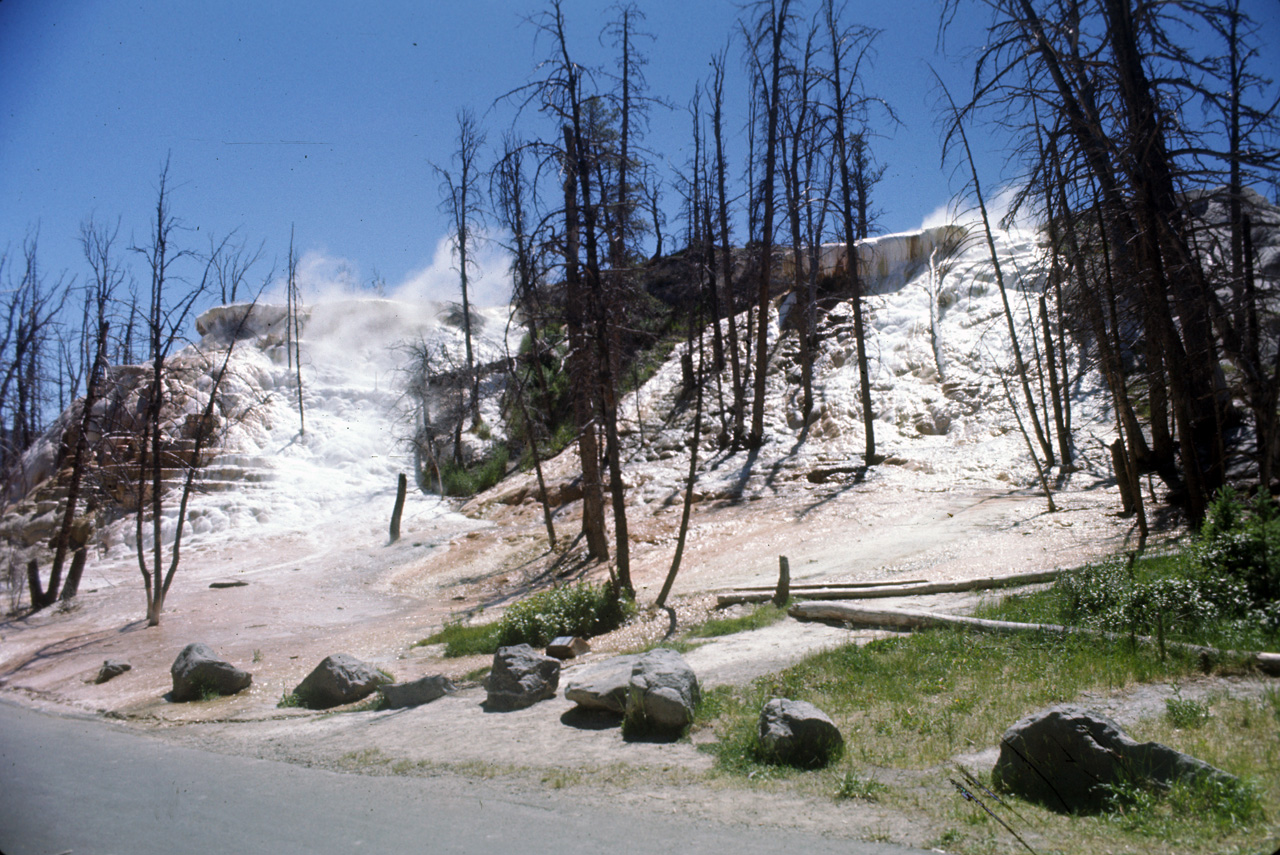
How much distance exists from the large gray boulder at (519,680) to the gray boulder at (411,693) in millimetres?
948

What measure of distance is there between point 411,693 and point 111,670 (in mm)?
6482

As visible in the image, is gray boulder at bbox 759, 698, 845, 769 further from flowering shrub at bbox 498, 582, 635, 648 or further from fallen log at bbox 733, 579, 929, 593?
flowering shrub at bbox 498, 582, 635, 648

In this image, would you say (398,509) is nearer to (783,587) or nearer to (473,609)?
(473,609)

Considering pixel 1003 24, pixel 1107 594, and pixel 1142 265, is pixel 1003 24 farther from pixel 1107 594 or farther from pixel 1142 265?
pixel 1107 594

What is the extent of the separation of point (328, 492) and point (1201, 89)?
28.9 meters

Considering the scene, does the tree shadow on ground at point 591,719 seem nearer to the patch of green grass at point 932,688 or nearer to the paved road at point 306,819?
the patch of green grass at point 932,688

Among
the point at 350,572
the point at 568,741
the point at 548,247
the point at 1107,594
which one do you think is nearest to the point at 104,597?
the point at 350,572

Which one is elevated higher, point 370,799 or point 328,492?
point 328,492

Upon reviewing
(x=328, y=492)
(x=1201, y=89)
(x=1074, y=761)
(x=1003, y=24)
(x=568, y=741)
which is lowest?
(x=568, y=741)

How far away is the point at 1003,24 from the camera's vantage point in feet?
27.7

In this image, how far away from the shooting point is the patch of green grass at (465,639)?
39.2ft

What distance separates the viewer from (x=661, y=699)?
6.50m

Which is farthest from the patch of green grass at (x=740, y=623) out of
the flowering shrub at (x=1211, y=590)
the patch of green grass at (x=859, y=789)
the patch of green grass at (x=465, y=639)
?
the patch of green grass at (x=859, y=789)

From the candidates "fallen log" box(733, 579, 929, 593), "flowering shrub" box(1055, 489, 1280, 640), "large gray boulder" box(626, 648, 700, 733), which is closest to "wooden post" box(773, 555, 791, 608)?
"fallen log" box(733, 579, 929, 593)
